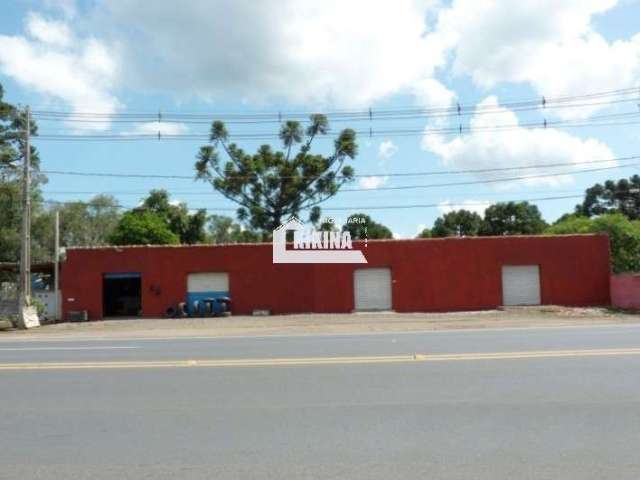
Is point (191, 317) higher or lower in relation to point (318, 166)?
lower

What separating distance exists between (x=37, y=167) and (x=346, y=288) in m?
23.9

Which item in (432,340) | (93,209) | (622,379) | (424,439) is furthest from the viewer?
(93,209)

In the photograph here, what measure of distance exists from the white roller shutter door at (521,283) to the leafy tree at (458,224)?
49271 millimetres

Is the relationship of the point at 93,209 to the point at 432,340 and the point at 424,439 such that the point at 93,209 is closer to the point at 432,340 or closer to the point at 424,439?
the point at 432,340

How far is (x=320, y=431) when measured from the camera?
6.74 m

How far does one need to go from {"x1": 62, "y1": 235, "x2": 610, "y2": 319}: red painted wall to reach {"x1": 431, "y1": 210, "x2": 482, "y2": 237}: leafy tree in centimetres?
4925

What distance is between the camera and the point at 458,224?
79750mm

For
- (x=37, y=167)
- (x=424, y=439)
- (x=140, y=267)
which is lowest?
(x=424, y=439)

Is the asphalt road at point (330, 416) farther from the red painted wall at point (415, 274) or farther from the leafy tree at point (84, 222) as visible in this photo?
the leafy tree at point (84, 222)

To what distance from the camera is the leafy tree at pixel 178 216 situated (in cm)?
5731

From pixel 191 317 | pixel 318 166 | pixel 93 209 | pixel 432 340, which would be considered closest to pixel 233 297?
pixel 191 317

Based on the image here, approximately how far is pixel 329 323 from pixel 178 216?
1382 inches

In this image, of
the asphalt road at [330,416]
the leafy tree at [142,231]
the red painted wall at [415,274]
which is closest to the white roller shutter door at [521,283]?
the red painted wall at [415,274]

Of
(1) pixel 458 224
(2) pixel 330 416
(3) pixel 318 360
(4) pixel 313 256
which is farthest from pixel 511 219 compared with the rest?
(2) pixel 330 416
